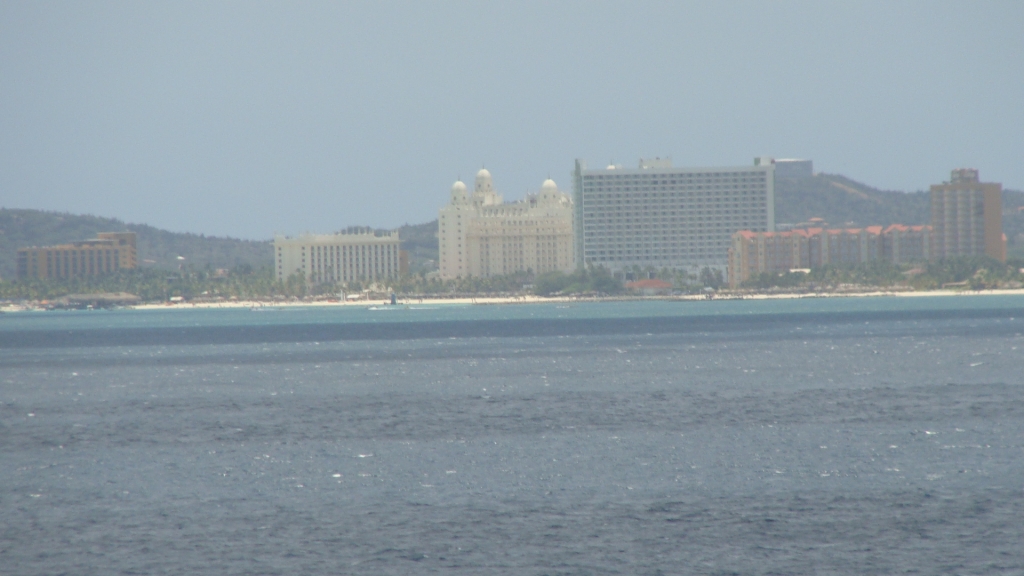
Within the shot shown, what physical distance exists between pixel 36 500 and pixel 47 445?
1063 centimetres

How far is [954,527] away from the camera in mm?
26953

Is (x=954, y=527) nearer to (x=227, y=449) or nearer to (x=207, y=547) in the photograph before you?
(x=207, y=547)

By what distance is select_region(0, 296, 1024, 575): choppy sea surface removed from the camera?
2594cm

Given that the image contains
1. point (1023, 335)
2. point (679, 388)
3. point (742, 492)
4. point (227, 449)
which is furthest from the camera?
point (1023, 335)

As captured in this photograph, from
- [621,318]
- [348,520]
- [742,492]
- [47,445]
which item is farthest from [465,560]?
[621,318]

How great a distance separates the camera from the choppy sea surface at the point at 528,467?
2594 centimetres

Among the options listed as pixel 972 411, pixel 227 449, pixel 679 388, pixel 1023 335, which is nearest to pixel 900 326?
pixel 1023 335

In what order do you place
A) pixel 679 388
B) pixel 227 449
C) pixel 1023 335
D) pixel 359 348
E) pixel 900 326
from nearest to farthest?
pixel 227 449 → pixel 679 388 → pixel 1023 335 → pixel 359 348 → pixel 900 326

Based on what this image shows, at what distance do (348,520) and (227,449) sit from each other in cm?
1272

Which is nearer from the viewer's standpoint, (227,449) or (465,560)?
(465,560)

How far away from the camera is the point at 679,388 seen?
5688 cm

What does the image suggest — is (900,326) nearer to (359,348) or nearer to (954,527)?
(359,348)

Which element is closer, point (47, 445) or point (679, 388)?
point (47, 445)

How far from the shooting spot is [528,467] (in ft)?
117
